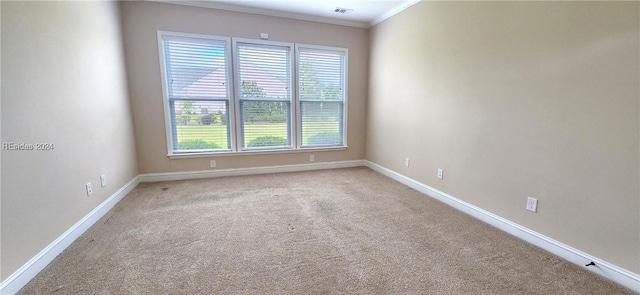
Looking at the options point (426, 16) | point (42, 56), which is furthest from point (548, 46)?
point (42, 56)

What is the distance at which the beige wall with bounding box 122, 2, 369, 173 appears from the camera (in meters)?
3.35

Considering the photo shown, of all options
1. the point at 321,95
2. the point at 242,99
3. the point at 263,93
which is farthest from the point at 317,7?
the point at 242,99

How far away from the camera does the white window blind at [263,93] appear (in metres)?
3.86

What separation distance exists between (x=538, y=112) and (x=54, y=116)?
3784mm

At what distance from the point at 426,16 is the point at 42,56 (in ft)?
12.1

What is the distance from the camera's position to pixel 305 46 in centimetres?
405

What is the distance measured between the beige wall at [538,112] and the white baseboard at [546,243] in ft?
0.16

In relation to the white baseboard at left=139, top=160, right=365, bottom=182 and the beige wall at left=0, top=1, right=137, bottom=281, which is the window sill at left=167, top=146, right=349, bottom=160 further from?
the beige wall at left=0, top=1, right=137, bottom=281

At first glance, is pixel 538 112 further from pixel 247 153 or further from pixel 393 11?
pixel 247 153

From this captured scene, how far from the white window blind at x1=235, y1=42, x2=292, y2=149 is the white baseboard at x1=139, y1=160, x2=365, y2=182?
0.38 meters

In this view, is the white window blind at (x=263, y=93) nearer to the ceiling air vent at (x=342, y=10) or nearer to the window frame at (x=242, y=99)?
the window frame at (x=242, y=99)

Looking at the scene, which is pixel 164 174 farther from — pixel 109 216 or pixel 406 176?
pixel 406 176

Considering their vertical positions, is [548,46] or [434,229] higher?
[548,46]

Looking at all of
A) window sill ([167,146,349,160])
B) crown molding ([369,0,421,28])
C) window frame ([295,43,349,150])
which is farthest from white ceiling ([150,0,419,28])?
window sill ([167,146,349,160])
